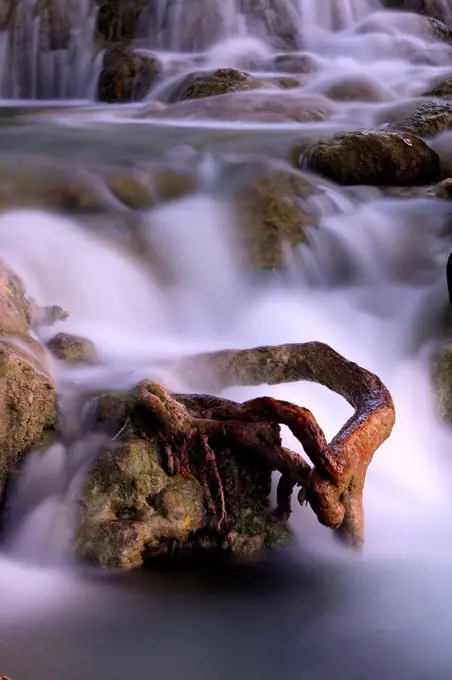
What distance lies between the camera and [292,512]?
3547 mm

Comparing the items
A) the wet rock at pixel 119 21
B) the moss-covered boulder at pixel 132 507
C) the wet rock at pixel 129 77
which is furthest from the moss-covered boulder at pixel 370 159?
the wet rock at pixel 119 21

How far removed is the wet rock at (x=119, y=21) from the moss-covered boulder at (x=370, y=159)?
823 centimetres

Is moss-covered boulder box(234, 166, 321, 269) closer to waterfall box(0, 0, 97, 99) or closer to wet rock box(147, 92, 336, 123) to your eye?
wet rock box(147, 92, 336, 123)

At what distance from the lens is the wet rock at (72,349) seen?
4.22 m

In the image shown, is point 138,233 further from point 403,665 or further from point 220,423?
point 403,665

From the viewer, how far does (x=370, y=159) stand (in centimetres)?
740

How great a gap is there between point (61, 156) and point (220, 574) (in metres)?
5.23

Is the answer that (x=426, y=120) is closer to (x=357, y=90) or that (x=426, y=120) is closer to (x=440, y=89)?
(x=440, y=89)

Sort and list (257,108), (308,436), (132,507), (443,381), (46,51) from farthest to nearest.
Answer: (46,51), (257,108), (443,381), (132,507), (308,436)

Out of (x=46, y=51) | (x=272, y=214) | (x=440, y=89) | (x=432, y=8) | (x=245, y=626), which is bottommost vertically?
(x=245, y=626)

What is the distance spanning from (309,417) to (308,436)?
0.09 metres

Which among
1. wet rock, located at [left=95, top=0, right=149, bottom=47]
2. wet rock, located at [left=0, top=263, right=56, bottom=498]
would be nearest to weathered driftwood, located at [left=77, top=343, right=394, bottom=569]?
wet rock, located at [left=0, top=263, right=56, bottom=498]

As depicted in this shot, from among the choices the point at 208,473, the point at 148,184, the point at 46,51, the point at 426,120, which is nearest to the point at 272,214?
the point at 148,184

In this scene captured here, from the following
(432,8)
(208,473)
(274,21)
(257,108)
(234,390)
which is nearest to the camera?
(208,473)
